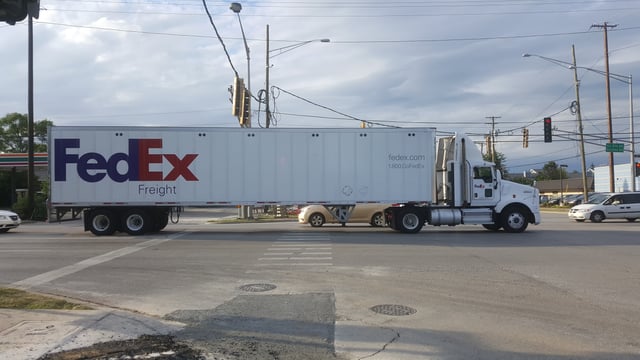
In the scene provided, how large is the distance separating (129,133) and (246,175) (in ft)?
14.7

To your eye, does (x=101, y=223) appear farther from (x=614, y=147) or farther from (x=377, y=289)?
(x=614, y=147)

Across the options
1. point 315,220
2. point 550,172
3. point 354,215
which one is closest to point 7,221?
point 315,220

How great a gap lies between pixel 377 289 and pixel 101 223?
13706 millimetres

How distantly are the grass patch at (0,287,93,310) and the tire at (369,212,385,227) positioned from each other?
1543 cm

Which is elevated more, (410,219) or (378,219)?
(410,219)

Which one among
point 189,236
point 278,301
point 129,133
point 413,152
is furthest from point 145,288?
point 413,152

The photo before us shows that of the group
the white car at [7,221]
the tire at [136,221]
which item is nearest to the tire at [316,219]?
the tire at [136,221]

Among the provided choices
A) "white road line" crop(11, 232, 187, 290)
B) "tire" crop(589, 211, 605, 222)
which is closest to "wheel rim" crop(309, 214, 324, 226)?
"white road line" crop(11, 232, 187, 290)

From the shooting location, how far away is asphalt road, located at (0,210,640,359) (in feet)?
19.8

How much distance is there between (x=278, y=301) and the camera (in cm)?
798

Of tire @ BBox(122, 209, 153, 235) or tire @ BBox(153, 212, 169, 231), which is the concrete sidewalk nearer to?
tire @ BBox(122, 209, 153, 235)

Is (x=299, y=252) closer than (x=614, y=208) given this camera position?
Yes

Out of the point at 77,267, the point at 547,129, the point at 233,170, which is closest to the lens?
the point at 77,267

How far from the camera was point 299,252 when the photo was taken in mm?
13773
